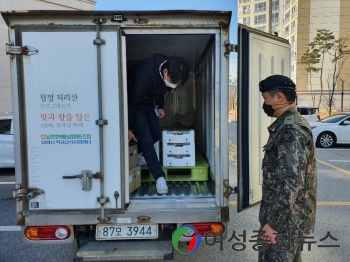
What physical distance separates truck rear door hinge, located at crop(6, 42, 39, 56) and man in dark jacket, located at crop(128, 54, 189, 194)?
103cm

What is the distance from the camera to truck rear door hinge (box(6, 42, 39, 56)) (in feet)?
8.51

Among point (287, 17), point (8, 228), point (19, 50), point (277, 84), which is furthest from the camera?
point (287, 17)

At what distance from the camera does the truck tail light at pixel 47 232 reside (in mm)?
2809

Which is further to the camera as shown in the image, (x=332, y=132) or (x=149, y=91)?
Answer: (x=332, y=132)

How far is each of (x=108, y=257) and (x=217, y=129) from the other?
1.42 meters

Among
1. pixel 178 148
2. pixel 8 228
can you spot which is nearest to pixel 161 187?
pixel 178 148

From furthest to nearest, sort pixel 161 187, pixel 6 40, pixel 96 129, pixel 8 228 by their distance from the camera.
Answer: pixel 6 40
pixel 8 228
pixel 161 187
pixel 96 129

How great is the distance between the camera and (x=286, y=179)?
2121 mm

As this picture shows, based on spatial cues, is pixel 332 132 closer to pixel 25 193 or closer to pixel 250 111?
pixel 250 111

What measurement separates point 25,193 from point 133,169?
3.45 feet

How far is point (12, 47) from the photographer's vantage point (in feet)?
8.51

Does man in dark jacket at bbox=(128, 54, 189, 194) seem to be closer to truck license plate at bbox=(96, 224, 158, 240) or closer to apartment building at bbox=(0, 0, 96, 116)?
truck license plate at bbox=(96, 224, 158, 240)

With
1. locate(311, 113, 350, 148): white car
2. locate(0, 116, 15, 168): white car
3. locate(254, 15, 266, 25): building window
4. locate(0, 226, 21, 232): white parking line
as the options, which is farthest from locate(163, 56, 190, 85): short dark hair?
locate(254, 15, 266, 25): building window

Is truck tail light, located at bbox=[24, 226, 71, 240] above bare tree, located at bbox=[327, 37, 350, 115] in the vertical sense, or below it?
below
